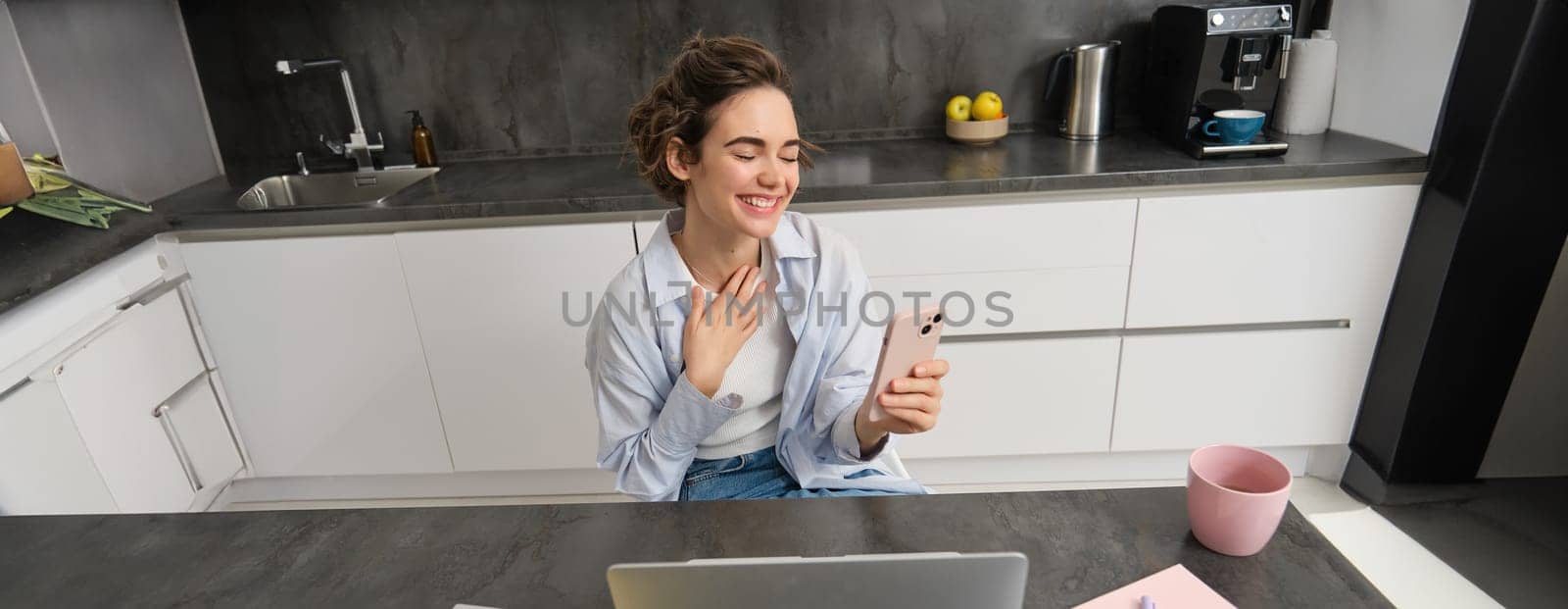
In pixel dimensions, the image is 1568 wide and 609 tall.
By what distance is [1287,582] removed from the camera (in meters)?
0.66

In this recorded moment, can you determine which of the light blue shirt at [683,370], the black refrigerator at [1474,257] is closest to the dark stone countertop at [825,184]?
the black refrigerator at [1474,257]

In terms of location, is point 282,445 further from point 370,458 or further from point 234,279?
point 234,279

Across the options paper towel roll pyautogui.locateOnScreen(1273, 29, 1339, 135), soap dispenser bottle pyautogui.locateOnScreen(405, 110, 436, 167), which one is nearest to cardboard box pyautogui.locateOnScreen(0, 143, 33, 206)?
soap dispenser bottle pyautogui.locateOnScreen(405, 110, 436, 167)

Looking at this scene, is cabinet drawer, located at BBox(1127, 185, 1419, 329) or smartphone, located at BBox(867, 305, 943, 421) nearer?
smartphone, located at BBox(867, 305, 943, 421)

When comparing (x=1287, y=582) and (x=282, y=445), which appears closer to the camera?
(x=1287, y=582)

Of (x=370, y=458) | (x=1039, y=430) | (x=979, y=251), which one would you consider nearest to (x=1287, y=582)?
(x=979, y=251)

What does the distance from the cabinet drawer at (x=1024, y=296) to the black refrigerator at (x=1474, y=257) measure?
2.08 feet

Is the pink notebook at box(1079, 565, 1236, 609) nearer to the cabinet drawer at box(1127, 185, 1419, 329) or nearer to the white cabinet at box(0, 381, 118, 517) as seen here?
the cabinet drawer at box(1127, 185, 1419, 329)

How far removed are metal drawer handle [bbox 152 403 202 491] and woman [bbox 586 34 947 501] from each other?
4.62 feet

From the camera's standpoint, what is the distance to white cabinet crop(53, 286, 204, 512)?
175 cm

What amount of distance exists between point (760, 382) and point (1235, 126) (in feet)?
4.42

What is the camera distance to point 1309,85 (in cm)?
204

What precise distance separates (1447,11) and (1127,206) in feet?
2.45

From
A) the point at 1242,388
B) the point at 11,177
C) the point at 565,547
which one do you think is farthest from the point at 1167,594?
the point at 11,177
